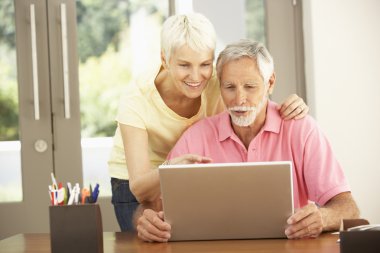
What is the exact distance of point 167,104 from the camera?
2805 millimetres

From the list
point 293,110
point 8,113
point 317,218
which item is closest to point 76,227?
point 317,218

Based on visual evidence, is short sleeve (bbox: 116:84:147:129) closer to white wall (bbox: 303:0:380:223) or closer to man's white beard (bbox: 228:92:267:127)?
man's white beard (bbox: 228:92:267:127)

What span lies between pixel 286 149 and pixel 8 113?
2.31 metres

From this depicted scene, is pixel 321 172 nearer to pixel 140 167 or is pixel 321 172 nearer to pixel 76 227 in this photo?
pixel 140 167

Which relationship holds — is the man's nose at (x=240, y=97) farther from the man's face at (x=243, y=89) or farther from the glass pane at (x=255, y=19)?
the glass pane at (x=255, y=19)

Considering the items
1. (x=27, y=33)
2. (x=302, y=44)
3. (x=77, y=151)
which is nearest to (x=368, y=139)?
(x=302, y=44)

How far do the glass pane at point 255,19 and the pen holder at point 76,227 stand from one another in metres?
2.73

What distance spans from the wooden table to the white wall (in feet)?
6.78

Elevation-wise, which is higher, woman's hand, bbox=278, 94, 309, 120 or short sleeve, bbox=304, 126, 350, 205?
woman's hand, bbox=278, 94, 309, 120

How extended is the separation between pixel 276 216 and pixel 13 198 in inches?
104

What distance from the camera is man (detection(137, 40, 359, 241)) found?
2484 mm

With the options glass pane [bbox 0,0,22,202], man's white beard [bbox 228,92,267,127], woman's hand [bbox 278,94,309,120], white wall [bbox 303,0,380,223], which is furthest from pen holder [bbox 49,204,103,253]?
glass pane [bbox 0,0,22,202]

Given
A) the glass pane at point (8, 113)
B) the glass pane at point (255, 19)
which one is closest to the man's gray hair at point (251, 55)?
the glass pane at point (255, 19)

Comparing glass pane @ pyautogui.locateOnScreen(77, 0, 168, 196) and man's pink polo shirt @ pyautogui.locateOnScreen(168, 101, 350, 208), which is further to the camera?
glass pane @ pyautogui.locateOnScreen(77, 0, 168, 196)
